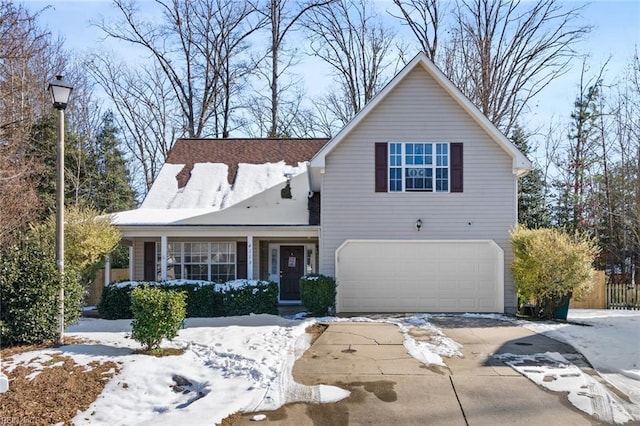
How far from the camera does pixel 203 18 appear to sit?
2841 cm

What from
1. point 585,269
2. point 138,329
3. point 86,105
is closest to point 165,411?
point 138,329

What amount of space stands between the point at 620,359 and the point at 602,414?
9.69 ft

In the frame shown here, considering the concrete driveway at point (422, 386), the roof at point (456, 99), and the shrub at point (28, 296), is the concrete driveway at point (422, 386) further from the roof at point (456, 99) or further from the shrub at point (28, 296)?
the roof at point (456, 99)

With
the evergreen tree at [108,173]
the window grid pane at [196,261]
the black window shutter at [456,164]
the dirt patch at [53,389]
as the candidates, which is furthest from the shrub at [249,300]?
the evergreen tree at [108,173]

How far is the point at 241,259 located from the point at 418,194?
6.03 metres

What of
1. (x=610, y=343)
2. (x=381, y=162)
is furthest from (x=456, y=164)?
(x=610, y=343)

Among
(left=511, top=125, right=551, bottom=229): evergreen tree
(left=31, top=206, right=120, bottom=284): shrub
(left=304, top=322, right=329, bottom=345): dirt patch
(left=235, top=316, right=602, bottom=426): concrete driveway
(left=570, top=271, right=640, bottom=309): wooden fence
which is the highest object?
(left=511, top=125, right=551, bottom=229): evergreen tree

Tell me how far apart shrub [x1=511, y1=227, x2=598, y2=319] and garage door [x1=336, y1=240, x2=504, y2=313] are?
1081 mm

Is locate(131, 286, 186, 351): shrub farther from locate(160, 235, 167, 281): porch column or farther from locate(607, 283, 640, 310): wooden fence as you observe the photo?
locate(607, 283, 640, 310): wooden fence

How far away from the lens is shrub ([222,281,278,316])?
13328 millimetres

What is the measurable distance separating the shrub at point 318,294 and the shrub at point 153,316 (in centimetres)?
504

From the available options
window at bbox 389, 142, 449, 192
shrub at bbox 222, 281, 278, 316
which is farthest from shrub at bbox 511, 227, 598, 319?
shrub at bbox 222, 281, 278, 316

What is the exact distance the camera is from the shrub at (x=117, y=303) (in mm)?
13477

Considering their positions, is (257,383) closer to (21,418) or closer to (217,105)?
(21,418)
